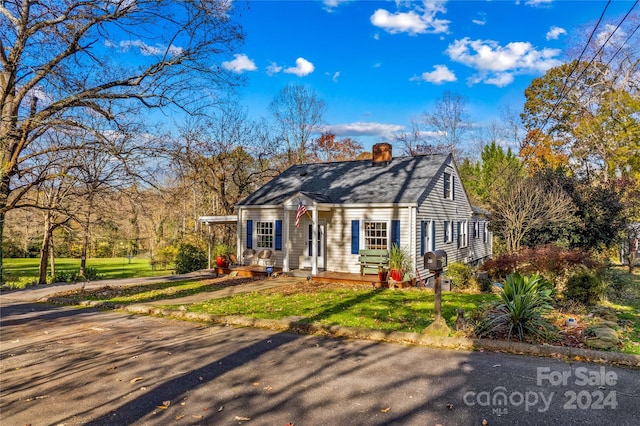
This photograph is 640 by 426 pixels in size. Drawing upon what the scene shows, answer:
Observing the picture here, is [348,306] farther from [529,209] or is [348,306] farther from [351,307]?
[529,209]

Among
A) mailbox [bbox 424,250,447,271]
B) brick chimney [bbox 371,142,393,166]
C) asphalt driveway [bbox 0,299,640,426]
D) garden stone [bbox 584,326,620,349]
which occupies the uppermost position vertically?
brick chimney [bbox 371,142,393,166]

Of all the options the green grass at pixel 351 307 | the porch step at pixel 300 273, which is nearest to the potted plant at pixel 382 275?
the green grass at pixel 351 307

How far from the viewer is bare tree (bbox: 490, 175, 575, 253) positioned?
16.6 meters

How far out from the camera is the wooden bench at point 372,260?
15.2 meters

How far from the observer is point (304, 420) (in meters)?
4.06

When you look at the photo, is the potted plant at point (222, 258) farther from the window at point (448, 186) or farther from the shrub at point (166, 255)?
the window at point (448, 186)

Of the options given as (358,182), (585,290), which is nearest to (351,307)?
(585,290)

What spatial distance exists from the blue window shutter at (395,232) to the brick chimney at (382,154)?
457cm

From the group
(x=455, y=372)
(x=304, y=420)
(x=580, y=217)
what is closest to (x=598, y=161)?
(x=580, y=217)


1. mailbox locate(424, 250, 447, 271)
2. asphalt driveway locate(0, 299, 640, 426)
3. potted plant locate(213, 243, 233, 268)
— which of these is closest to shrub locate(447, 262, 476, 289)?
mailbox locate(424, 250, 447, 271)

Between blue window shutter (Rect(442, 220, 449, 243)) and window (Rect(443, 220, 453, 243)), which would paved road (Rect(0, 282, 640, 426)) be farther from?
window (Rect(443, 220, 453, 243))

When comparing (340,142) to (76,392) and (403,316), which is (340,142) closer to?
(403,316)

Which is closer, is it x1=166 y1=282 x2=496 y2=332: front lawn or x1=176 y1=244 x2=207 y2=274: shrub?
x1=166 y1=282 x2=496 y2=332: front lawn

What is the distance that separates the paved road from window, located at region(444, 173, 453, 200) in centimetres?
1408
